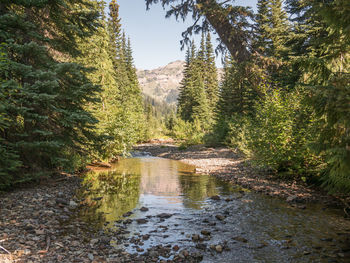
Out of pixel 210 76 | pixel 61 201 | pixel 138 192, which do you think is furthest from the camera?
pixel 210 76

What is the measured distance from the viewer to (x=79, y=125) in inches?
325

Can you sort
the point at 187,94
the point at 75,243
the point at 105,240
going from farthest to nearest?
the point at 187,94 → the point at 105,240 → the point at 75,243

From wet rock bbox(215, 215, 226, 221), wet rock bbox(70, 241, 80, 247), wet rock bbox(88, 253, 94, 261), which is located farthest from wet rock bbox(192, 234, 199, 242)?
wet rock bbox(70, 241, 80, 247)

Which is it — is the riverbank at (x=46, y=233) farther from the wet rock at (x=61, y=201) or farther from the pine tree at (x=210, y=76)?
the pine tree at (x=210, y=76)

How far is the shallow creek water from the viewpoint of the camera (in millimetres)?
4477

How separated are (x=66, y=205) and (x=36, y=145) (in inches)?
74.0

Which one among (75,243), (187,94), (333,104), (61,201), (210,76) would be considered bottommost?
(75,243)

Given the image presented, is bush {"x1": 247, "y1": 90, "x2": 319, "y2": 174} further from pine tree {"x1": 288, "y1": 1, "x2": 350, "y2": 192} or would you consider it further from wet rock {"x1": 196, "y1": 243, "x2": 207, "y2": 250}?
wet rock {"x1": 196, "y1": 243, "x2": 207, "y2": 250}

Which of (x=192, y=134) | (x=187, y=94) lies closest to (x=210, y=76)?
(x=187, y=94)

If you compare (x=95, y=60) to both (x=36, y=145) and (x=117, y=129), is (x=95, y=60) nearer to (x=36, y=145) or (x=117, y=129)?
(x=117, y=129)

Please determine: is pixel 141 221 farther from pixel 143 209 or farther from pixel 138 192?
pixel 138 192

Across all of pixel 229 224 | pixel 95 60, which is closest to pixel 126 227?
pixel 229 224

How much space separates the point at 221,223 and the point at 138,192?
13.6 ft

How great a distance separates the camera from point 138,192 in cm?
915
